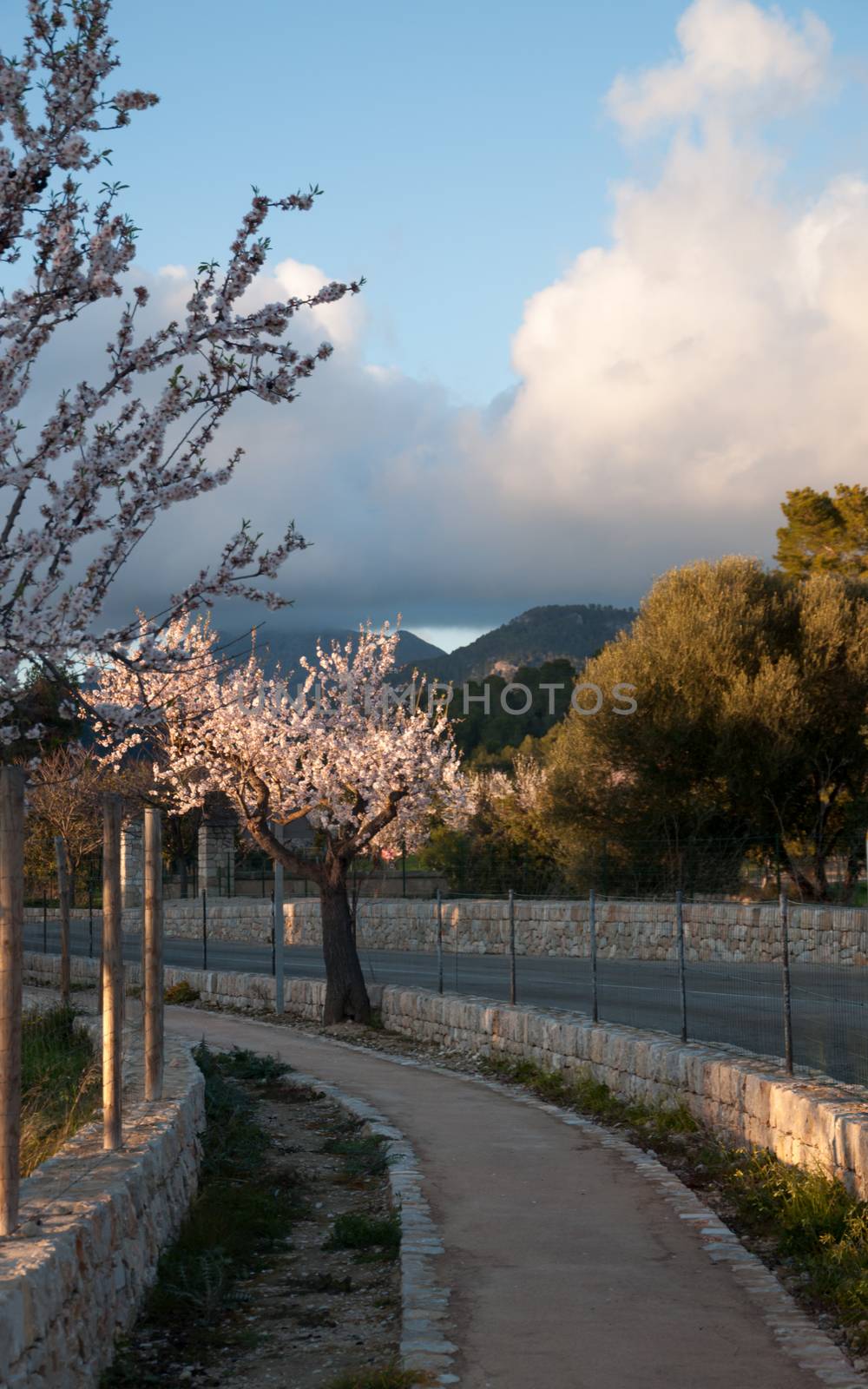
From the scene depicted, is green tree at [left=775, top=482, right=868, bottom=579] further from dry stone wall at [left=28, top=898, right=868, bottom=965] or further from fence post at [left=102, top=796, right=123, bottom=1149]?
fence post at [left=102, top=796, right=123, bottom=1149]

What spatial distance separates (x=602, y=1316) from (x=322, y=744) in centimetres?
1618

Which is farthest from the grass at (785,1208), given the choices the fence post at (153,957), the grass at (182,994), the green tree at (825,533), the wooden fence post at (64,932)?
the green tree at (825,533)

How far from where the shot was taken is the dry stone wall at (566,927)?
23.8 m

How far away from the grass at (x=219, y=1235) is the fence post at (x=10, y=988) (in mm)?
1042

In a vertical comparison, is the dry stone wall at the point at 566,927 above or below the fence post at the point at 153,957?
below

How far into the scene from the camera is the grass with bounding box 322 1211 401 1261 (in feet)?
27.4

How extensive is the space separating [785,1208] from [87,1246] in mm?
4497

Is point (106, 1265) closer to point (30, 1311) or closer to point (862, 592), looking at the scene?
point (30, 1311)

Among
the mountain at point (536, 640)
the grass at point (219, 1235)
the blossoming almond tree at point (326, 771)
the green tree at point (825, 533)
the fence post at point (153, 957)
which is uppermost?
the mountain at point (536, 640)

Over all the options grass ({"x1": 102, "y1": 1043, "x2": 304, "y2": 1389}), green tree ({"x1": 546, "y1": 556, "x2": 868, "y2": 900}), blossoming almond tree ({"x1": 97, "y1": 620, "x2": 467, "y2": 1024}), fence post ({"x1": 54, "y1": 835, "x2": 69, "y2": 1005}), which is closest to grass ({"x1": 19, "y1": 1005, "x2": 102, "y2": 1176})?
grass ({"x1": 102, "y1": 1043, "x2": 304, "y2": 1389})

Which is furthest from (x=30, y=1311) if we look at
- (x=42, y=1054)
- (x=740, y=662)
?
(x=740, y=662)

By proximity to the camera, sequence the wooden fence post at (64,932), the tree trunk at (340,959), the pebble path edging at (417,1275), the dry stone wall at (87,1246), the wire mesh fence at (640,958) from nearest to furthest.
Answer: the dry stone wall at (87,1246)
the pebble path edging at (417,1275)
the wire mesh fence at (640,958)
the wooden fence post at (64,932)
the tree trunk at (340,959)

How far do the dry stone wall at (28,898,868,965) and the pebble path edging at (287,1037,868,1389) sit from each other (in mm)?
12702

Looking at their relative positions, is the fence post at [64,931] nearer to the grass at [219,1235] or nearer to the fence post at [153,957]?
the grass at [219,1235]
